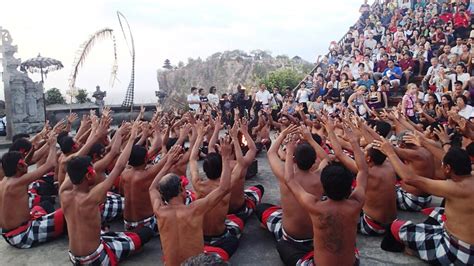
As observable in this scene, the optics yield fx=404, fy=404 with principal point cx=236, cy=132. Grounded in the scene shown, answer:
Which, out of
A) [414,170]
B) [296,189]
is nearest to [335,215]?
[296,189]

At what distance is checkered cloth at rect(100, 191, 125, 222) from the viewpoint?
17.7ft

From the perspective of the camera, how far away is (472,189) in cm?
345

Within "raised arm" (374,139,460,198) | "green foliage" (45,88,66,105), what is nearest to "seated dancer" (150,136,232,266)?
"raised arm" (374,139,460,198)

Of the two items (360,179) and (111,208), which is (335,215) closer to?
(360,179)

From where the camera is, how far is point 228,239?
4379 millimetres

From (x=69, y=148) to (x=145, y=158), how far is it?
1.64 metres

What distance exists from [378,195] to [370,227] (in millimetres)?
419

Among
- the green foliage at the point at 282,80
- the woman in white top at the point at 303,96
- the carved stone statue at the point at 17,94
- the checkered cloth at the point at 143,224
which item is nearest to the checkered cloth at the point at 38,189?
the checkered cloth at the point at 143,224

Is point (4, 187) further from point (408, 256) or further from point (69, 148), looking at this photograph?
point (408, 256)

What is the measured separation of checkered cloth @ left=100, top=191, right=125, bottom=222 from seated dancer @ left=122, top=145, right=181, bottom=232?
1.72ft

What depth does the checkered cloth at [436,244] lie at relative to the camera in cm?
360

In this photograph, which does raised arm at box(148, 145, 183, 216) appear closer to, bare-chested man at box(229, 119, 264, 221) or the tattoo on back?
bare-chested man at box(229, 119, 264, 221)

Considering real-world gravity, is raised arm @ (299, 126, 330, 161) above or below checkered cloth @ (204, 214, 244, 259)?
above

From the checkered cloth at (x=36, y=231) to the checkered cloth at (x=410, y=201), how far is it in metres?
4.44
